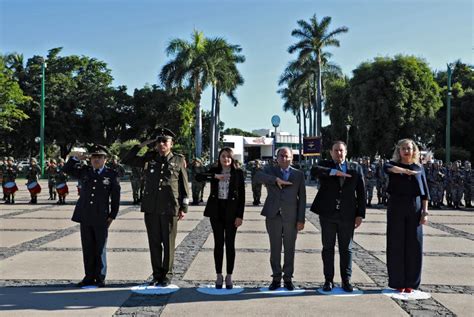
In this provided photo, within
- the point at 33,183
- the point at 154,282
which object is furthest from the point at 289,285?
the point at 33,183

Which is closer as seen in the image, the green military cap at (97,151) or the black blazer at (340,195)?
the black blazer at (340,195)

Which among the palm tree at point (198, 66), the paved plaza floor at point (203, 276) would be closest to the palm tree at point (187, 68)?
the palm tree at point (198, 66)

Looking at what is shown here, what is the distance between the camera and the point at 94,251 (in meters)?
5.88

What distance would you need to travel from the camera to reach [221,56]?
36.4 meters

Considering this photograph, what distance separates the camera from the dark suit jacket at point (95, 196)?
19.3ft

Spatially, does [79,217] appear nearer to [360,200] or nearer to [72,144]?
[360,200]

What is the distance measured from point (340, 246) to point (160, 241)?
2200 millimetres

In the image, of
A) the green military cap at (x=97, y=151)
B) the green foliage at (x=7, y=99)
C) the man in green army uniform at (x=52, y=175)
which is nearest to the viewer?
the green military cap at (x=97, y=151)

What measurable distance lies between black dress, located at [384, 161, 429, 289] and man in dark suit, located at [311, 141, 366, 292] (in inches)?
15.9

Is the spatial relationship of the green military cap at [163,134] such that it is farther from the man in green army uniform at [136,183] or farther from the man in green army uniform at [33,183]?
the man in green army uniform at [33,183]

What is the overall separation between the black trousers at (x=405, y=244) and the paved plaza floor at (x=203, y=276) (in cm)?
30

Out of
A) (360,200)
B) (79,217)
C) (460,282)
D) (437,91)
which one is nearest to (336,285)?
(360,200)

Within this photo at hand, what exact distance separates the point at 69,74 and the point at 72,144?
22.8 feet

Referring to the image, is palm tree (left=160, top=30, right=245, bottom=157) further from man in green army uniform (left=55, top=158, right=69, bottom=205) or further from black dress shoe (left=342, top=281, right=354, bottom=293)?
black dress shoe (left=342, top=281, right=354, bottom=293)
